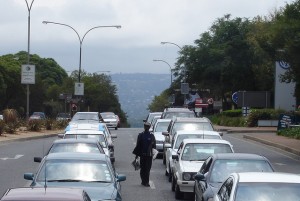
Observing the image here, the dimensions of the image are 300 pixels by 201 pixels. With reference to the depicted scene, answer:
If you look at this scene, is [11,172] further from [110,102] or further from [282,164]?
[110,102]

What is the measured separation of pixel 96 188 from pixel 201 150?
649 centimetres

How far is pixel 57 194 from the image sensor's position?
8.54 meters

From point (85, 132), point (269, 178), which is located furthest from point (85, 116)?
point (269, 178)

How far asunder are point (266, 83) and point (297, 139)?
31.7m

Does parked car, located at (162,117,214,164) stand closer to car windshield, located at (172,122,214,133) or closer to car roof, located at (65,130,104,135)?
car windshield, located at (172,122,214,133)

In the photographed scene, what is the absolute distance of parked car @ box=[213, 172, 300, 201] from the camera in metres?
10.3

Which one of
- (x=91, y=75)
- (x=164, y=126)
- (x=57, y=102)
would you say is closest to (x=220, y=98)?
(x=57, y=102)

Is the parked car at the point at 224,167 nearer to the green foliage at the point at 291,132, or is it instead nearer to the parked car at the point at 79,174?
the parked car at the point at 79,174

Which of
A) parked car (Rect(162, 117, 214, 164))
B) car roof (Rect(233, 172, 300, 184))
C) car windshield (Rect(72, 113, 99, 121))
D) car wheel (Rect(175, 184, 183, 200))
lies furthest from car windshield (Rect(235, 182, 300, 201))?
car windshield (Rect(72, 113, 99, 121))

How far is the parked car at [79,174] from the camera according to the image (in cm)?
1283

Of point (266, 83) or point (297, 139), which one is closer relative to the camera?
point (297, 139)

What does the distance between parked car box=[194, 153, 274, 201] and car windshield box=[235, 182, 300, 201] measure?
3.51m

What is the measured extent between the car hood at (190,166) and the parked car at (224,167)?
2266mm

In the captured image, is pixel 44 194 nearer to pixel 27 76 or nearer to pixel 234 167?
pixel 234 167
